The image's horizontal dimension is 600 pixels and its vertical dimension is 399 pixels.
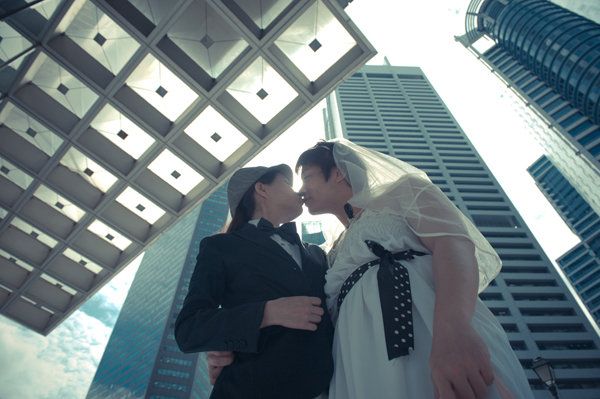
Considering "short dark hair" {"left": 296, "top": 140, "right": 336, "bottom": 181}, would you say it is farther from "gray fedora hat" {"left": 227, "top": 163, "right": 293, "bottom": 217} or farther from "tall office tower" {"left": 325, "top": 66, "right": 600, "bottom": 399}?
"tall office tower" {"left": 325, "top": 66, "right": 600, "bottom": 399}

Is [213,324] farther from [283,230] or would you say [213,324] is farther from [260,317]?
[283,230]

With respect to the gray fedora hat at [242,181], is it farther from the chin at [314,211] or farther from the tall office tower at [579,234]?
the tall office tower at [579,234]

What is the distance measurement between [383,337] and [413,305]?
183mm

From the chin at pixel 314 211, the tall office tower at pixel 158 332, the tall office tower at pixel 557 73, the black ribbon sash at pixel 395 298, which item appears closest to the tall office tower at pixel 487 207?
the tall office tower at pixel 557 73

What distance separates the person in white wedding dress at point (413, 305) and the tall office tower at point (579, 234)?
78021 millimetres

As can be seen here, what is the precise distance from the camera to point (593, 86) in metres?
46.7

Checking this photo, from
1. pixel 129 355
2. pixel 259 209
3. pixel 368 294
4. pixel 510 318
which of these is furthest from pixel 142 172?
pixel 129 355

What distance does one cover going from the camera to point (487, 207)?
54000 millimetres

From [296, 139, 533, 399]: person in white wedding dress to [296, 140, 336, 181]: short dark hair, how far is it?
0.41 m

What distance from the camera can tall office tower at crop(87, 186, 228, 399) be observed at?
68.1m

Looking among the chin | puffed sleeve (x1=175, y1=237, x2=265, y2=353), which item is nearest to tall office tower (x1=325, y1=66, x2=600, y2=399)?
the chin

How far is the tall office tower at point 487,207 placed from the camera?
132 ft

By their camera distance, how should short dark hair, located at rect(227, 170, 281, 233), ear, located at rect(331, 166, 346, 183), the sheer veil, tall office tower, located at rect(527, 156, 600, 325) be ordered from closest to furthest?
the sheer veil < ear, located at rect(331, 166, 346, 183) < short dark hair, located at rect(227, 170, 281, 233) < tall office tower, located at rect(527, 156, 600, 325)

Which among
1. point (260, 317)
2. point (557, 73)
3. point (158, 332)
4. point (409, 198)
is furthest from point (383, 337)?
point (158, 332)
